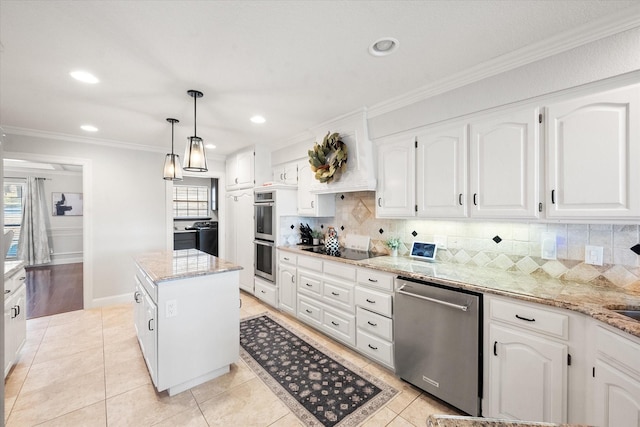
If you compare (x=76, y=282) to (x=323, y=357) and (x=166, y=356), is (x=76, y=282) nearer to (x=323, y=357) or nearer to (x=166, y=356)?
(x=166, y=356)

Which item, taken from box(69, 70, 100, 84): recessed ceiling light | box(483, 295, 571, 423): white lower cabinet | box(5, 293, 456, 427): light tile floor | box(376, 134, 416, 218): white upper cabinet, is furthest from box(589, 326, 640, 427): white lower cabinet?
box(69, 70, 100, 84): recessed ceiling light

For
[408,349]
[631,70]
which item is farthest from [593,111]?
[408,349]

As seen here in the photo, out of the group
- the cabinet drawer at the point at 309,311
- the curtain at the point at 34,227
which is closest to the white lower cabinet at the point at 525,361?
the cabinet drawer at the point at 309,311

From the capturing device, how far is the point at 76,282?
5289 mm

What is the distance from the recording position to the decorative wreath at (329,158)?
301 cm

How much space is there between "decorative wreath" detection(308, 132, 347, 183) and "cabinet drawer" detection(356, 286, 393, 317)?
1.30 m

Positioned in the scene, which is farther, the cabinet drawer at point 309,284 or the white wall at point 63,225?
the white wall at point 63,225

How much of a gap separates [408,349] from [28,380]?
3.16 meters

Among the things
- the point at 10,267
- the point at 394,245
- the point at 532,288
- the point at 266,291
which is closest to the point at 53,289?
the point at 10,267

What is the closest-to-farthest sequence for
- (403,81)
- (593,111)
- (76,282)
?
(593,111) < (403,81) < (76,282)

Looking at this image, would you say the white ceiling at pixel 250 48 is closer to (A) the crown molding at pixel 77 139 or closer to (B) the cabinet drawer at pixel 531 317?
(A) the crown molding at pixel 77 139

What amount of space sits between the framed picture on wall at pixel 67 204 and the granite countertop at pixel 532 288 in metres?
8.14

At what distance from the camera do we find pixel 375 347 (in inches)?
97.0

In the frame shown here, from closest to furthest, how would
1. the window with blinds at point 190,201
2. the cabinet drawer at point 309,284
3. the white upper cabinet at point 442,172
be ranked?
the white upper cabinet at point 442,172 → the cabinet drawer at point 309,284 → the window with blinds at point 190,201
